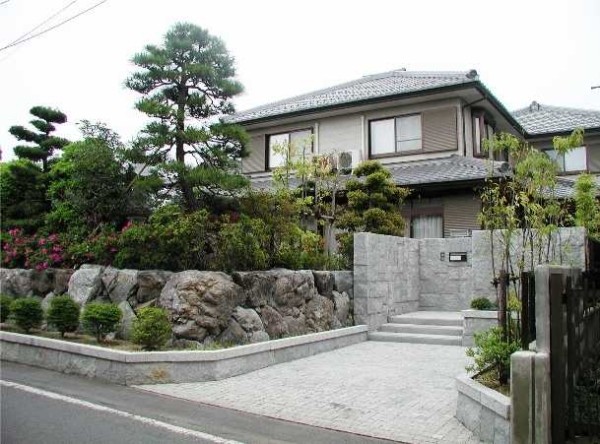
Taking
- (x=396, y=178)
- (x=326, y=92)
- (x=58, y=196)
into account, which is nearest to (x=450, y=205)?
(x=396, y=178)

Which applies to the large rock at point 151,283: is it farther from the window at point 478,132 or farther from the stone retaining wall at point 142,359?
the window at point 478,132

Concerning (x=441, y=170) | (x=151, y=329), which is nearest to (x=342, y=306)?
(x=151, y=329)

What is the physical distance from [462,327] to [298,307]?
355 centimetres

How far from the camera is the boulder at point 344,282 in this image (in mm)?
10602

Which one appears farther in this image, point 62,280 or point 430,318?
point 430,318

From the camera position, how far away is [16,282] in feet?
34.9

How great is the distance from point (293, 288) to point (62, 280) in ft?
14.5

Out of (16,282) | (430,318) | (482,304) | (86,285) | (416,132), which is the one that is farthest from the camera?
(416,132)

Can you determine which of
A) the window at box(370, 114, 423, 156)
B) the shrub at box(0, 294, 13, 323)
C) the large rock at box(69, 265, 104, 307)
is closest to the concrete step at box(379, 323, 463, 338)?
the large rock at box(69, 265, 104, 307)

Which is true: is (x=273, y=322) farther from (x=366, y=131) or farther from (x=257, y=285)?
(x=366, y=131)

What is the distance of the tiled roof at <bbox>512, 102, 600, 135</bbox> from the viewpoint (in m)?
21.1

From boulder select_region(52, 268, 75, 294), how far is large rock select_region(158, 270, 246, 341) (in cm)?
264

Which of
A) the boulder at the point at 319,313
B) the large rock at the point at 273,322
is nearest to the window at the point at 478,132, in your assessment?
the boulder at the point at 319,313

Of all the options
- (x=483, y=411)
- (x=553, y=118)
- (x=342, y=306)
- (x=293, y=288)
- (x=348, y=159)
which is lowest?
(x=483, y=411)
